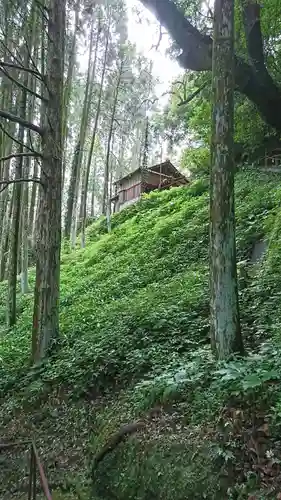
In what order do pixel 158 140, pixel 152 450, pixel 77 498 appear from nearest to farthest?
pixel 152 450, pixel 77 498, pixel 158 140

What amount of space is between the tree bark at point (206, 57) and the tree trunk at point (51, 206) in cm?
178

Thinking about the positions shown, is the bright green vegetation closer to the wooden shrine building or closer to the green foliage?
the green foliage

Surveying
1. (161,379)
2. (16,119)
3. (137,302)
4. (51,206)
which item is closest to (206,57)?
(16,119)

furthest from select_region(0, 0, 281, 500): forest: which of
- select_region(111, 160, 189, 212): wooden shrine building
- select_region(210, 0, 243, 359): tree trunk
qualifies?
→ select_region(111, 160, 189, 212): wooden shrine building

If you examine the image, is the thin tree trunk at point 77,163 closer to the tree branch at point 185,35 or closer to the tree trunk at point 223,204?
the tree branch at point 185,35

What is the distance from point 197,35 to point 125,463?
22.2 feet

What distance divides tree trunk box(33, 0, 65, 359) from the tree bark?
1.78 meters

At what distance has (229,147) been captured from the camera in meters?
4.80

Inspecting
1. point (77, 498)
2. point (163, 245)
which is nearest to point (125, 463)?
point (77, 498)

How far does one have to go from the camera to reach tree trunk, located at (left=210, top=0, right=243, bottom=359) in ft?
15.3

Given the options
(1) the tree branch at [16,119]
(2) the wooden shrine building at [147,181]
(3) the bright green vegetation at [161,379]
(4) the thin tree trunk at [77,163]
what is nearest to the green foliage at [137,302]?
(3) the bright green vegetation at [161,379]

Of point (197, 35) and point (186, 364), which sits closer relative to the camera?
point (186, 364)

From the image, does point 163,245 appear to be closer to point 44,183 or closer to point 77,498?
point 44,183

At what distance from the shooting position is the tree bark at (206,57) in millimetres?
7242
